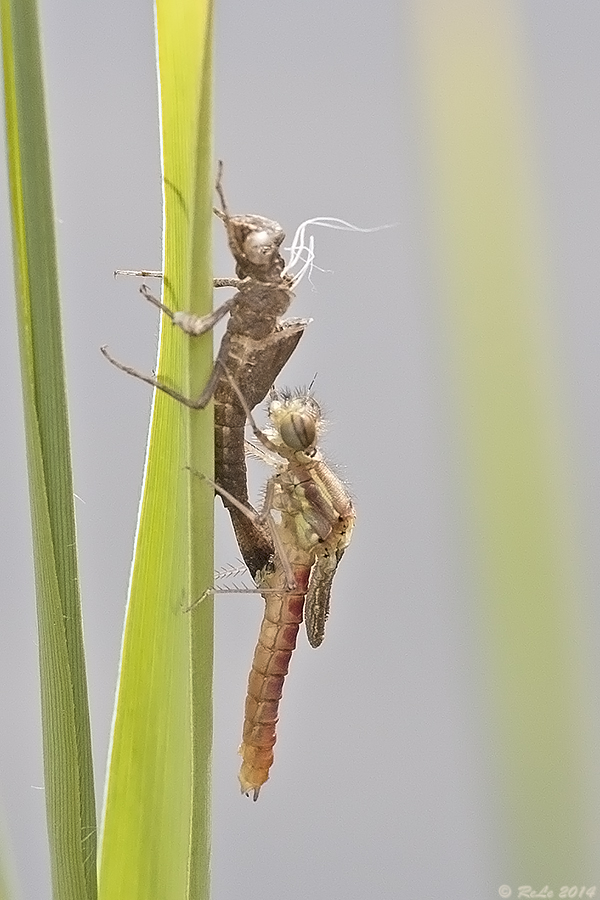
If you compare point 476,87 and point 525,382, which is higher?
point 476,87

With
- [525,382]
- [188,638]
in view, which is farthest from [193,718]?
[525,382]

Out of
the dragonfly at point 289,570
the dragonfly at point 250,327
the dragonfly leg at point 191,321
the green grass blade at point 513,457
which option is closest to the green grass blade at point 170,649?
the dragonfly leg at point 191,321

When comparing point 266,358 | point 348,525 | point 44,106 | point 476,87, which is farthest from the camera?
point 348,525

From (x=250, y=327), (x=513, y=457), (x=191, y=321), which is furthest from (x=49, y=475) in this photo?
(x=250, y=327)

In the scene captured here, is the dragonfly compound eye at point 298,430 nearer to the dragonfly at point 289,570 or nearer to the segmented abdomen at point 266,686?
the dragonfly at point 289,570

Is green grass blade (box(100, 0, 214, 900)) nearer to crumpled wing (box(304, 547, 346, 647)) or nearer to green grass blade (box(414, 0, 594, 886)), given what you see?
green grass blade (box(414, 0, 594, 886))

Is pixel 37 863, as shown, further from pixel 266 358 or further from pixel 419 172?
pixel 419 172

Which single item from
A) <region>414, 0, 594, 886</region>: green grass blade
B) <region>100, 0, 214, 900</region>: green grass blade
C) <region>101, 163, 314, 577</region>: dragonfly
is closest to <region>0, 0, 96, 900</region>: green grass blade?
<region>100, 0, 214, 900</region>: green grass blade
